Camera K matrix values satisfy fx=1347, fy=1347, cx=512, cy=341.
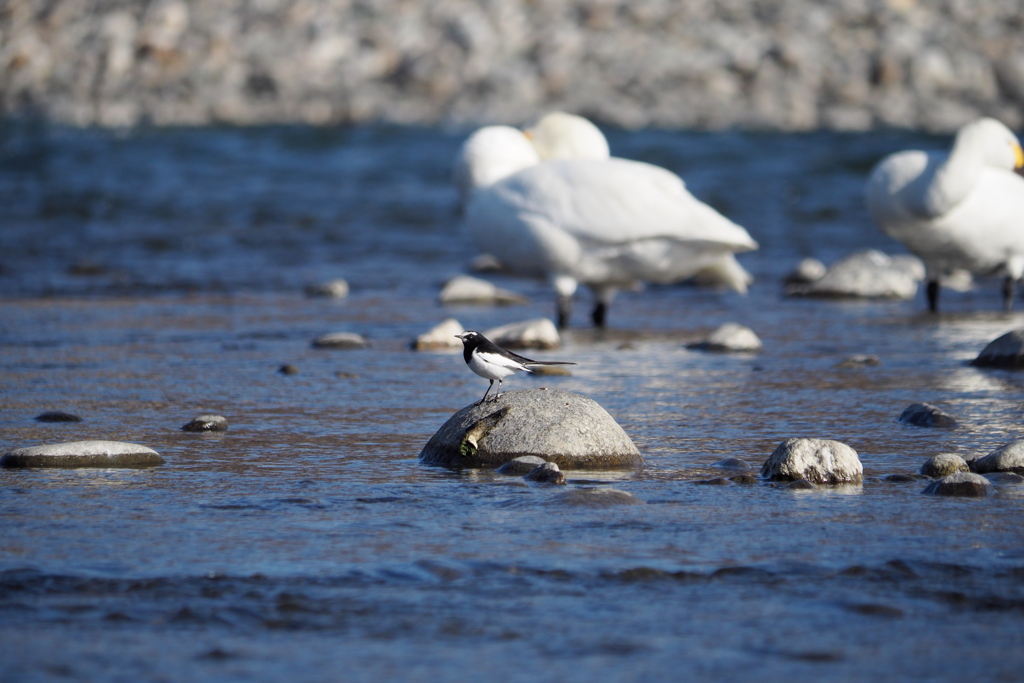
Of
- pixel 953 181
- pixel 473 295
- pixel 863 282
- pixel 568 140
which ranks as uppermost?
pixel 568 140

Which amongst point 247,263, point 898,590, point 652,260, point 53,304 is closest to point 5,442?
point 898,590

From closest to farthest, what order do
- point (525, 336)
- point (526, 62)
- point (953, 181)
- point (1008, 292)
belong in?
point (525, 336) < point (953, 181) < point (1008, 292) < point (526, 62)

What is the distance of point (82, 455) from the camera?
389cm

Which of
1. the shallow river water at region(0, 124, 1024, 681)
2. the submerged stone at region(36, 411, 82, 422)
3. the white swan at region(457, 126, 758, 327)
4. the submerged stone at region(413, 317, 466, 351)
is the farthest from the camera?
the white swan at region(457, 126, 758, 327)

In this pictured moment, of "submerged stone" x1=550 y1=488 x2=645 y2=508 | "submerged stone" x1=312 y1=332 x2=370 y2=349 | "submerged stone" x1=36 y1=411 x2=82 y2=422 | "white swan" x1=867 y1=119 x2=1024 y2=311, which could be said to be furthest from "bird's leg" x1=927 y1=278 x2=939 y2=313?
"submerged stone" x1=36 y1=411 x2=82 y2=422

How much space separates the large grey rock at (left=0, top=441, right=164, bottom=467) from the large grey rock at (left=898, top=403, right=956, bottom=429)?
2.55 metres

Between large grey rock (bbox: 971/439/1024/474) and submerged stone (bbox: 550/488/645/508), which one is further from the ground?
large grey rock (bbox: 971/439/1024/474)

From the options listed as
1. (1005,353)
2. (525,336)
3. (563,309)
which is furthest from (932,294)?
(525,336)

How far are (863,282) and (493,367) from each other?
5496 millimetres

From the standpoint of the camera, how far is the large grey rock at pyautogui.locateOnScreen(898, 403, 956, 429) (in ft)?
15.2

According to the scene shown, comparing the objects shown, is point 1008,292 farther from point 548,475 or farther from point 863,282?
point 548,475

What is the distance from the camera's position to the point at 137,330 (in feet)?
24.5

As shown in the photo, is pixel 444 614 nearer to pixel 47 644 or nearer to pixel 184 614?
pixel 184 614

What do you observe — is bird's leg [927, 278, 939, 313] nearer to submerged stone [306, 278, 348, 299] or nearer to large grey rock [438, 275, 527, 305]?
large grey rock [438, 275, 527, 305]
